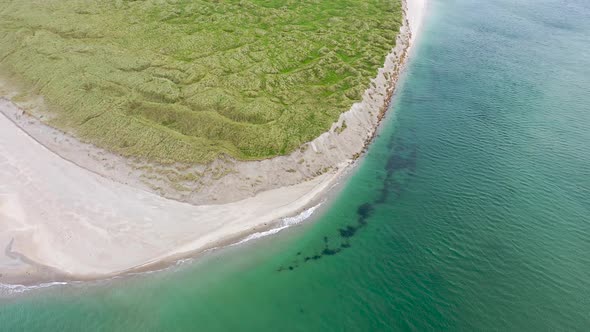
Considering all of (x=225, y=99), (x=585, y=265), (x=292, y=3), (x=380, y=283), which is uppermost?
(x=292, y=3)

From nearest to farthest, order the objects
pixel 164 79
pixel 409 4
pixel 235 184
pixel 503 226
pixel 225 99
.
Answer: pixel 503 226 → pixel 235 184 → pixel 225 99 → pixel 164 79 → pixel 409 4

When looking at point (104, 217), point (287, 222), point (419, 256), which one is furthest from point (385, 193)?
point (104, 217)

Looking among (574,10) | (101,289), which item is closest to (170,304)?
(101,289)

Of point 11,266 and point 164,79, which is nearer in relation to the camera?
point 11,266

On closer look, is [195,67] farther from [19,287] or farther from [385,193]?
[19,287]

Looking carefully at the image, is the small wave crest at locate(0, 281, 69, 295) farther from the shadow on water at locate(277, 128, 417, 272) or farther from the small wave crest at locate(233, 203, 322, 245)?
the shadow on water at locate(277, 128, 417, 272)

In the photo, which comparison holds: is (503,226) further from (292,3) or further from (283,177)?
(292,3)

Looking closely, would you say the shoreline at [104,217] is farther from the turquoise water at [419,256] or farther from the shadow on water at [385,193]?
the shadow on water at [385,193]
